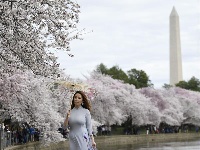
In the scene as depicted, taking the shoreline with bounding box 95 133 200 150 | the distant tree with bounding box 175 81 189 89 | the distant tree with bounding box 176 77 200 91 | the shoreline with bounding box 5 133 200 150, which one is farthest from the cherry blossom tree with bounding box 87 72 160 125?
the distant tree with bounding box 176 77 200 91

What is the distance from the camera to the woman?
33.7 feet

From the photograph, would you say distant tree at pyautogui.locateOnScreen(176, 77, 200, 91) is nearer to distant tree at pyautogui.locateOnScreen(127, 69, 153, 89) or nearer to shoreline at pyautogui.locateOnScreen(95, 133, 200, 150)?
distant tree at pyautogui.locateOnScreen(127, 69, 153, 89)

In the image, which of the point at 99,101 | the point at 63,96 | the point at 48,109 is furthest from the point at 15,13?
the point at 99,101

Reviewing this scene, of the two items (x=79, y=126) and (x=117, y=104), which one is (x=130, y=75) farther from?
(x=79, y=126)

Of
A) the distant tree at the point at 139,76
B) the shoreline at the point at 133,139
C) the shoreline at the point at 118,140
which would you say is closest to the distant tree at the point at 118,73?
the distant tree at the point at 139,76

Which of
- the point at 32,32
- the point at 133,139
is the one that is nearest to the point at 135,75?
the point at 133,139

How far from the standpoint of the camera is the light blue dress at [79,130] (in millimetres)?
10258

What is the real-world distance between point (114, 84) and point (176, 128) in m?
18.1

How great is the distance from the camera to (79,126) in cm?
1030

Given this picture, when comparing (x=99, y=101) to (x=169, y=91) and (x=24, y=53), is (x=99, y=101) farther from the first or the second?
(x=24, y=53)

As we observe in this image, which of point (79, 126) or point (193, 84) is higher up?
point (193, 84)

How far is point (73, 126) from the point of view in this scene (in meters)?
10.3

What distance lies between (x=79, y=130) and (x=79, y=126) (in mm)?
77

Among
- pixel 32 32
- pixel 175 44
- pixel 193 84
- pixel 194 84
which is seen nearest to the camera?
pixel 32 32
